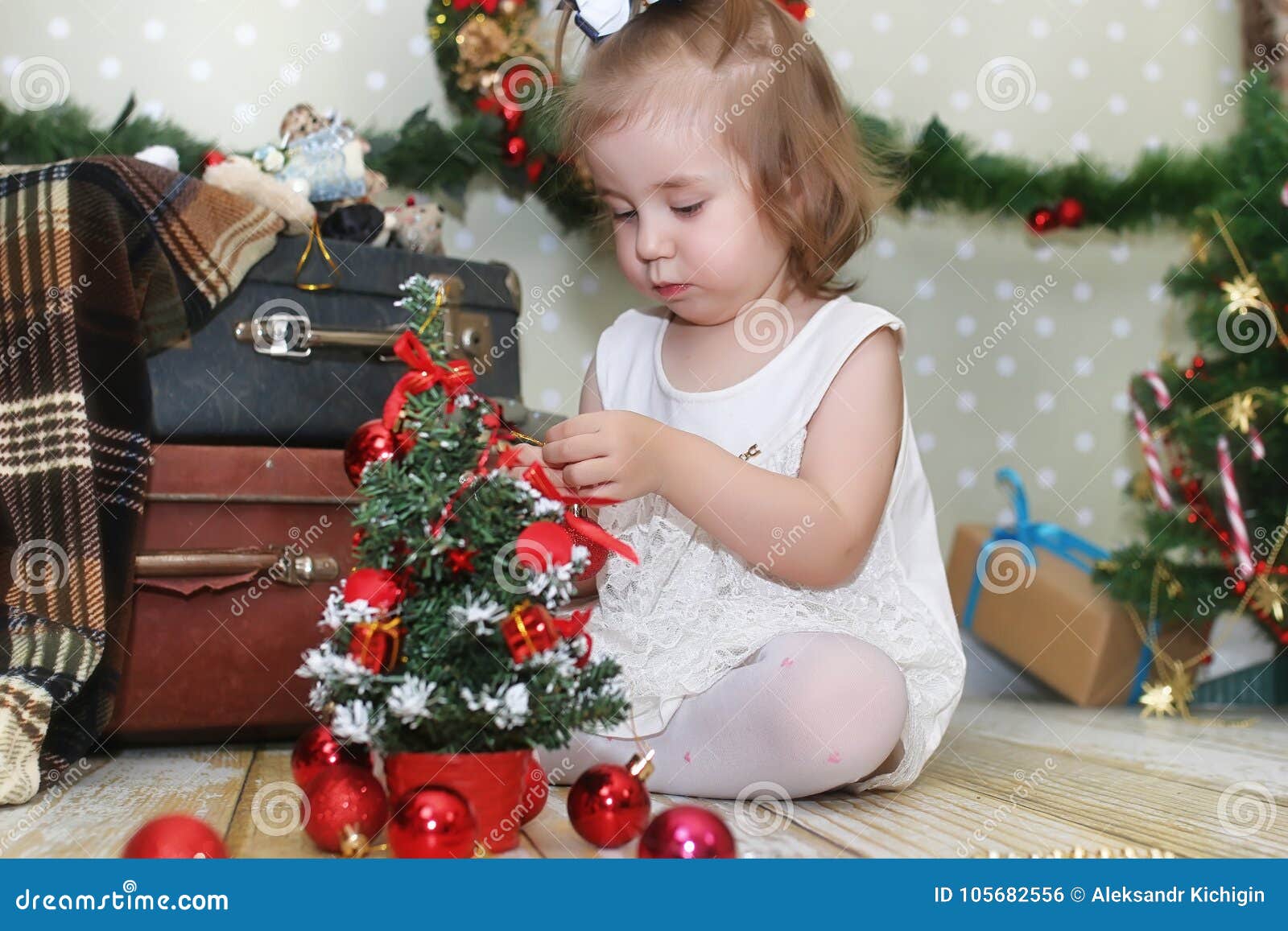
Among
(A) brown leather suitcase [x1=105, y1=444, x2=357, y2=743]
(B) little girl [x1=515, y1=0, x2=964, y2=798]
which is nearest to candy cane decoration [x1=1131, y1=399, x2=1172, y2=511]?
(B) little girl [x1=515, y1=0, x2=964, y2=798]

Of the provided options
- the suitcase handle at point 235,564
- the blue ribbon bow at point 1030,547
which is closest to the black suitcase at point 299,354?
the suitcase handle at point 235,564

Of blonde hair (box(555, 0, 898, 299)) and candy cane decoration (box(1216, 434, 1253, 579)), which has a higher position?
blonde hair (box(555, 0, 898, 299))

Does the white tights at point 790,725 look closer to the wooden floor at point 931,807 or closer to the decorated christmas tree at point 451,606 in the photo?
the wooden floor at point 931,807

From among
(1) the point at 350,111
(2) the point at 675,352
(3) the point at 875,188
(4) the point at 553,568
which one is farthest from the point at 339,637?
(1) the point at 350,111

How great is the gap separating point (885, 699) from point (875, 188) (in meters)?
0.54

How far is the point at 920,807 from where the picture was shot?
921mm

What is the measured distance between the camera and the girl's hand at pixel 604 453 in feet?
2.77

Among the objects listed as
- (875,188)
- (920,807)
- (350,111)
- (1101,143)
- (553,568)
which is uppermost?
(1101,143)

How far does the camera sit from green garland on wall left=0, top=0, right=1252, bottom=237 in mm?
1454

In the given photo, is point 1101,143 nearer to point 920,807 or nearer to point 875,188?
point 875,188

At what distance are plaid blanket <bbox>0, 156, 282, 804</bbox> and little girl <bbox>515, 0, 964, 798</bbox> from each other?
41 cm

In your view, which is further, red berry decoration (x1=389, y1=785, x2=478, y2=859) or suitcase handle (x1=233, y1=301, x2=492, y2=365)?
suitcase handle (x1=233, y1=301, x2=492, y2=365)

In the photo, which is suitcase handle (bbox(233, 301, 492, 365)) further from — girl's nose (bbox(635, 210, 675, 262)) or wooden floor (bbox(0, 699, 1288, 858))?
wooden floor (bbox(0, 699, 1288, 858))
